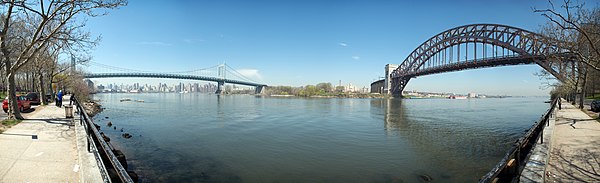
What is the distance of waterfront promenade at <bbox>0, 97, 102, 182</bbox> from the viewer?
6238 millimetres

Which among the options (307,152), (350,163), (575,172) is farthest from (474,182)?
(307,152)

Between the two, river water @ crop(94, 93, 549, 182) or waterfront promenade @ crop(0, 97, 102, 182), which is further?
river water @ crop(94, 93, 549, 182)

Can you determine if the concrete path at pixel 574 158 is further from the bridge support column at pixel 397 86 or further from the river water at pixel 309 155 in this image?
the bridge support column at pixel 397 86

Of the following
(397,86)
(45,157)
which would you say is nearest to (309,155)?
(45,157)

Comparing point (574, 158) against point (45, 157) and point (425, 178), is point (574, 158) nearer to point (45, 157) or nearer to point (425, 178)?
point (425, 178)

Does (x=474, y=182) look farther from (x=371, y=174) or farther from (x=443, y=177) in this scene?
(x=371, y=174)

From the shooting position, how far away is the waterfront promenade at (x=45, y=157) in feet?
20.5

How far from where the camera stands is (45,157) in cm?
771

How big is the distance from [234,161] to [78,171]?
217 inches

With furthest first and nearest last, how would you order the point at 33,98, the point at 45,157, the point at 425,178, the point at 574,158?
the point at 33,98, the point at 425,178, the point at 574,158, the point at 45,157

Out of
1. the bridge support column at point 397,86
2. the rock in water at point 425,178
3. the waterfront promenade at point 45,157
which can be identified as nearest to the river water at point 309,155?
the rock in water at point 425,178

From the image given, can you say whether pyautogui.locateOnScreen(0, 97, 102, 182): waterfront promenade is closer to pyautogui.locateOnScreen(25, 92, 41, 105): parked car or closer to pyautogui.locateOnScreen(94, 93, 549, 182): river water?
pyautogui.locateOnScreen(94, 93, 549, 182): river water

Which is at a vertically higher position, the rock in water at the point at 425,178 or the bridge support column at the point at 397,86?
the bridge support column at the point at 397,86

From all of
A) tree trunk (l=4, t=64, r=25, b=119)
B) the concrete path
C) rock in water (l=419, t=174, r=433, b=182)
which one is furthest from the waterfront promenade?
the concrete path
